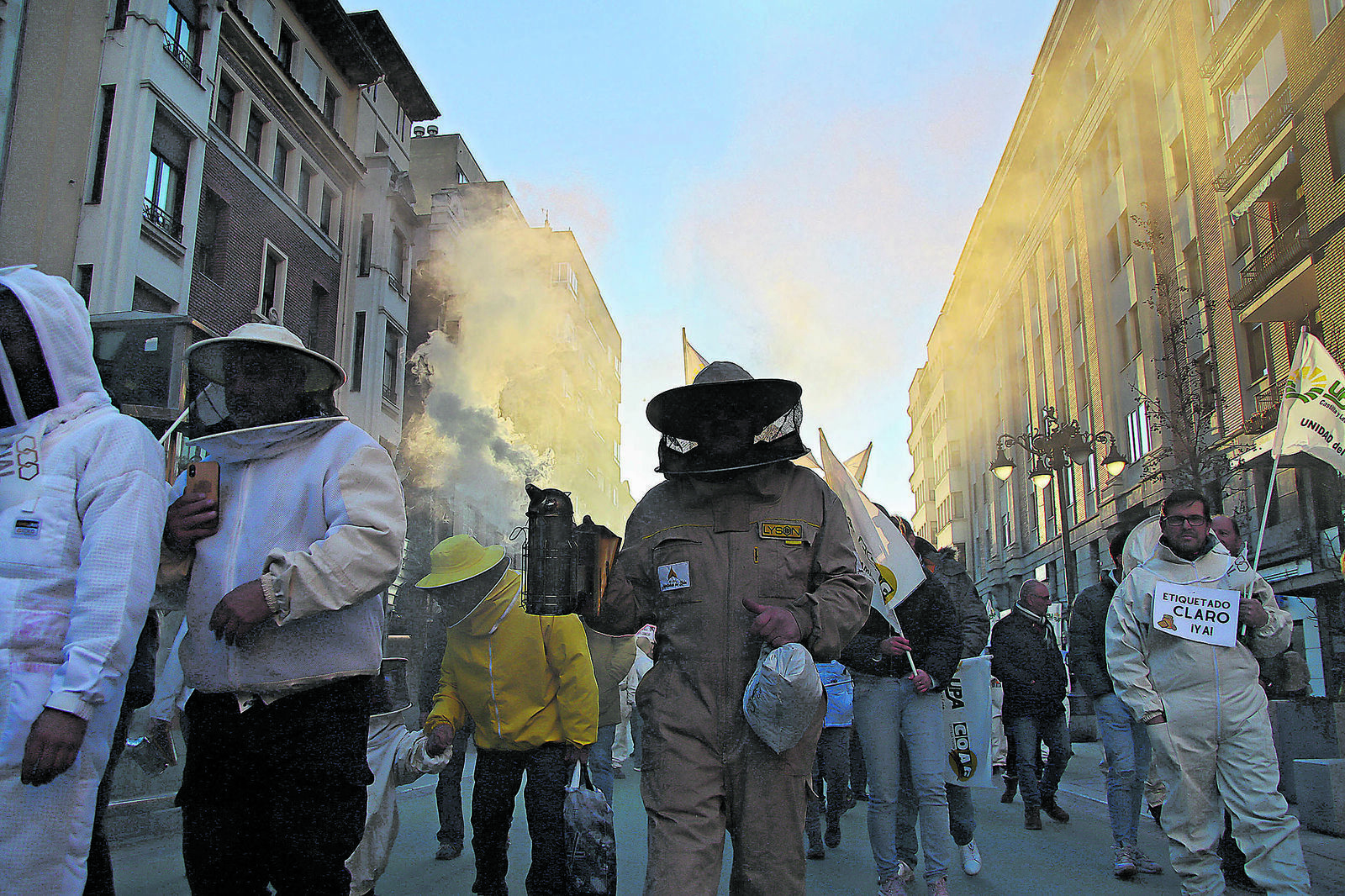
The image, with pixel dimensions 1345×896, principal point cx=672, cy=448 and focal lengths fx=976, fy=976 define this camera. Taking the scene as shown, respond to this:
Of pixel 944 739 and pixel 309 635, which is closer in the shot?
A: pixel 309 635

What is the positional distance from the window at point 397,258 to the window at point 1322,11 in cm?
2098

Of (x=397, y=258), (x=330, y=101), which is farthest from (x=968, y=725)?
(x=397, y=258)

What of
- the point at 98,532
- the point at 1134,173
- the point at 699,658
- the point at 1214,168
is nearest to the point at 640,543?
the point at 699,658

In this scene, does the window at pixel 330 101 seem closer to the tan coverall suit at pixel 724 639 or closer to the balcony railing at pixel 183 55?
the balcony railing at pixel 183 55

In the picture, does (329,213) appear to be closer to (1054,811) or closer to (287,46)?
(287,46)

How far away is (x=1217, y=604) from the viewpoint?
14.4 feet

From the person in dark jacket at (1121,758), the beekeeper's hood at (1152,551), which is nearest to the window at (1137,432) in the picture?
the person in dark jacket at (1121,758)

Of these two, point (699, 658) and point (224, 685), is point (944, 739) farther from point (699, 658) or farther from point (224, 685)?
point (224, 685)

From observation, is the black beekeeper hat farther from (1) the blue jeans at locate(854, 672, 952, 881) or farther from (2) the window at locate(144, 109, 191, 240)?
(2) the window at locate(144, 109, 191, 240)

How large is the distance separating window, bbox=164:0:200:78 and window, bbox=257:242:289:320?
4095 millimetres

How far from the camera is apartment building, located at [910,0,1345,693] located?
15.6 m

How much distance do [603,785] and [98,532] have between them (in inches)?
181

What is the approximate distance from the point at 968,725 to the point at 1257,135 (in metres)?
16.1

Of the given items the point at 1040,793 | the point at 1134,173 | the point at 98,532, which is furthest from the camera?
the point at 1134,173
